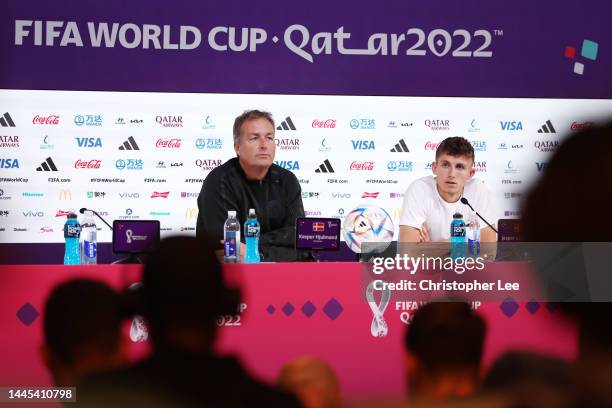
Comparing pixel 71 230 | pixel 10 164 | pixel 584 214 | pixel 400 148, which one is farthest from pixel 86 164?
pixel 584 214

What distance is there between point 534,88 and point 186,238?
5639 mm

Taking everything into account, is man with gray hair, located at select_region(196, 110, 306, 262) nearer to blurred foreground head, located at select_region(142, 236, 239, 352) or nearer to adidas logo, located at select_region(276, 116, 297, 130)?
adidas logo, located at select_region(276, 116, 297, 130)

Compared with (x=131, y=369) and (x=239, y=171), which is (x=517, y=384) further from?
A: (x=239, y=171)

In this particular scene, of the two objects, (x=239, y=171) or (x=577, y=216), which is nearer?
(x=577, y=216)

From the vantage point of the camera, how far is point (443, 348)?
54.0 inches

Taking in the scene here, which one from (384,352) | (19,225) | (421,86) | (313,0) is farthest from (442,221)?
(19,225)

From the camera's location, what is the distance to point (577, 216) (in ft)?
2.48

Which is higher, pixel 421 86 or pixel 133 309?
pixel 421 86

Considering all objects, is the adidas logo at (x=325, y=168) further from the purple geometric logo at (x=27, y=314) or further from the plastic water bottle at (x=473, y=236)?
the purple geometric logo at (x=27, y=314)

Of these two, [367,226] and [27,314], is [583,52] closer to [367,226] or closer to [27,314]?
[367,226]

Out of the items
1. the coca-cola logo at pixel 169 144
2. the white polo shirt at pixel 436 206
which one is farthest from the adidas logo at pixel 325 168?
the coca-cola logo at pixel 169 144

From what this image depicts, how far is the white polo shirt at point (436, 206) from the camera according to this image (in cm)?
600

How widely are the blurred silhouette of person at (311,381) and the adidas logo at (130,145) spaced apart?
14.9ft

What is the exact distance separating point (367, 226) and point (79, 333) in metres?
4.58
